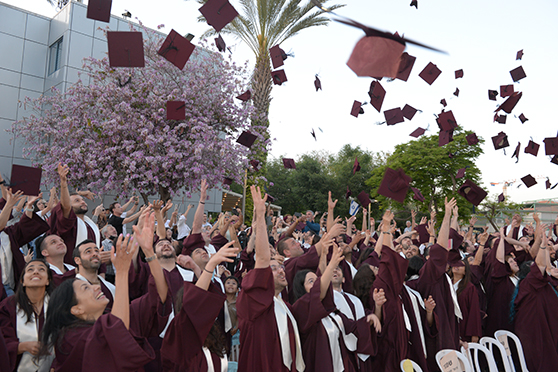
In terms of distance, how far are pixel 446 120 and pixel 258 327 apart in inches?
287

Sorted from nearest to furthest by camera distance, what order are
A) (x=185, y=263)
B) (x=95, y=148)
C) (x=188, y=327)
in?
(x=188, y=327) → (x=185, y=263) → (x=95, y=148)

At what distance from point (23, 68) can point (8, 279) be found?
56.9 ft

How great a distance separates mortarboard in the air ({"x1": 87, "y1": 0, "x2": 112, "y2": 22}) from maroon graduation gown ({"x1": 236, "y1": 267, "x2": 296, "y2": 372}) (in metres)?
3.87

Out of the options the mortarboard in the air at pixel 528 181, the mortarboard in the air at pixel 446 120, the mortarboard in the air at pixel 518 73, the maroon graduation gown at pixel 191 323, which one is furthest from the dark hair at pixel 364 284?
the mortarboard in the air at pixel 528 181

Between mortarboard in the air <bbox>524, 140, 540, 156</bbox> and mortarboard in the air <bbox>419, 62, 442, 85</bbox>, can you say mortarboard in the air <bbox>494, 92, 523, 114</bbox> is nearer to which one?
mortarboard in the air <bbox>524, 140, 540, 156</bbox>

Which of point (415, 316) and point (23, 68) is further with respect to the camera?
point (23, 68)

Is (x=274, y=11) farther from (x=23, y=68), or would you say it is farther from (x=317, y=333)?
(x=317, y=333)

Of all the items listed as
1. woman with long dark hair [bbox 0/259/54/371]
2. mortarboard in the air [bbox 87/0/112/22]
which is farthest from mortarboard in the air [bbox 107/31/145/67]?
woman with long dark hair [bbox 0/259/54/371]

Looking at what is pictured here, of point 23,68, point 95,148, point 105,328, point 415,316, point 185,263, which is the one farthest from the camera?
point 23,68

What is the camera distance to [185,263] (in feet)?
13.8

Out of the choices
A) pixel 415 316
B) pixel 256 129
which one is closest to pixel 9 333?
pixel 415 316

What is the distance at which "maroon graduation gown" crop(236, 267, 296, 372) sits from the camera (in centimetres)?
316

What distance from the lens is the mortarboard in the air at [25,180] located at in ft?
16.3

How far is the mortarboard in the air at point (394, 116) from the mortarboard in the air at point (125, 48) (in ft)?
15.6
